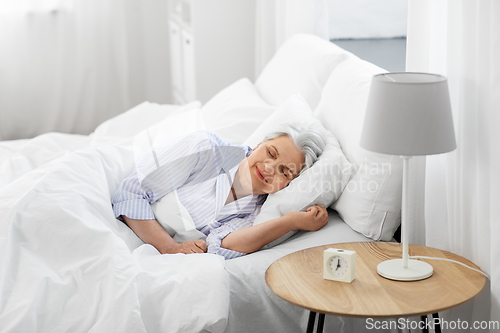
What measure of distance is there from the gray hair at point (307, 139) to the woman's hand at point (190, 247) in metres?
0.37

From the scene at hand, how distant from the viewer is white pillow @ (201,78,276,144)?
2068 millimetres

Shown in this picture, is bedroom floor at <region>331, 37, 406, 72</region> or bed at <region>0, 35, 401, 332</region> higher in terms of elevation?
bedroom floor at <region>331, 37, 406, 72</region>

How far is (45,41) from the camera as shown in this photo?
387 cm

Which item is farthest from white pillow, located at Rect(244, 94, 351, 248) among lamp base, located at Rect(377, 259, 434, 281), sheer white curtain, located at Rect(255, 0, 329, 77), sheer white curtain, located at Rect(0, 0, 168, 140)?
sheer white curtain, located at Rect(0, 0, 168, 140)

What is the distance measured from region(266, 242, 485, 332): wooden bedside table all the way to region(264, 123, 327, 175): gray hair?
354mm

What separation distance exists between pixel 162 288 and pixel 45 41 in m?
3.23

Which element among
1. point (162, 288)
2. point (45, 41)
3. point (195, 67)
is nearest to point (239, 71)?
point (195, 67)

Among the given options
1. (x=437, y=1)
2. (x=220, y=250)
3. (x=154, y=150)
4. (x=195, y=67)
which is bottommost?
(x=220, y=250)

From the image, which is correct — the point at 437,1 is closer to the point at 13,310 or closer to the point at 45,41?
the point at 13,310

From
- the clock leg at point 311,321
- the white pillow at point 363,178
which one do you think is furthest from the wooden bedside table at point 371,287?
the white pillow at point 363,178

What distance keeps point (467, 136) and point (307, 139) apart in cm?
49

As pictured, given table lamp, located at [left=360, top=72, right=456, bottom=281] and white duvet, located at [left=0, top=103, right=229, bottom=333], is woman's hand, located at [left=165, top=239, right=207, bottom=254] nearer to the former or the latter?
white duvet, located at [left=0, top=103, right=229, bottom=333]

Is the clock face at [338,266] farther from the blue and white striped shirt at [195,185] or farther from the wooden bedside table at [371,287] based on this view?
the blue and white striped shirt at [195,185]

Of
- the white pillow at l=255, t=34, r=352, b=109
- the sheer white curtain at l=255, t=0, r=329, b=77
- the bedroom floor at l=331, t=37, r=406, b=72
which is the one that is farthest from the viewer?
the sheer white curtain at l=255, t=0, r=329, b=77
